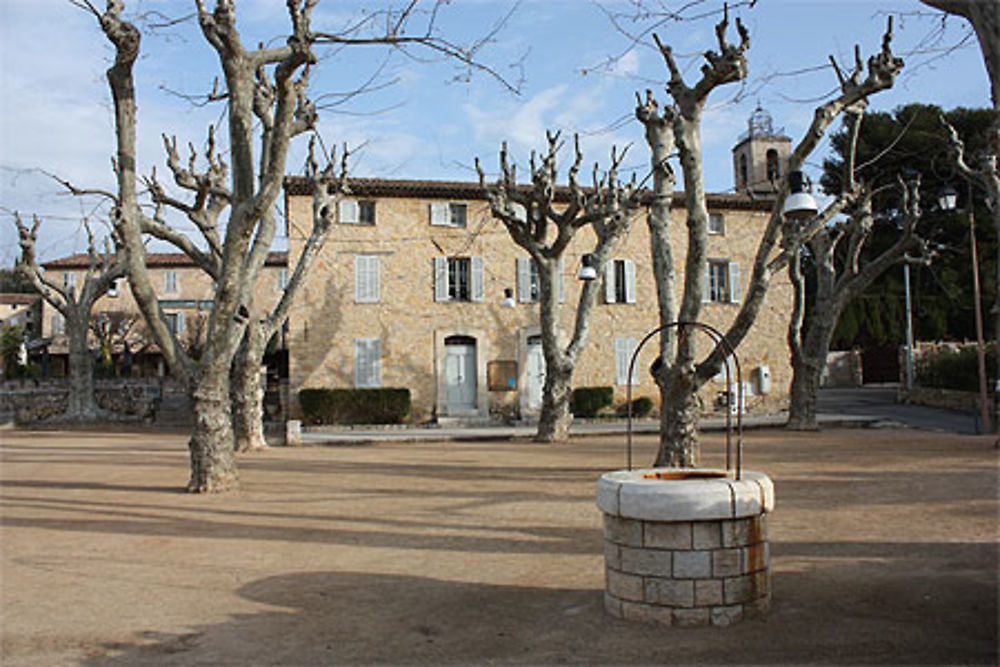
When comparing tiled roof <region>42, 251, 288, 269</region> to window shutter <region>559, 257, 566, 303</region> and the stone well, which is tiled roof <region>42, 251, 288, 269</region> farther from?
the stone well

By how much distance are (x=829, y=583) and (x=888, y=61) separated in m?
7.43

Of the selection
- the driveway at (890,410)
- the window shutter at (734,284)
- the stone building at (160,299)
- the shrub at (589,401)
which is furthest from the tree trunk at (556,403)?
the stone building at (160,299)

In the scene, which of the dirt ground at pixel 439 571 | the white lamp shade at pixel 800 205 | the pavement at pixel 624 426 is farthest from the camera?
the pavement at pixel 624 426

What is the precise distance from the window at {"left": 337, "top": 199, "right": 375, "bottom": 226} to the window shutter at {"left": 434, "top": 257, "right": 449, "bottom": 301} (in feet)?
6.89

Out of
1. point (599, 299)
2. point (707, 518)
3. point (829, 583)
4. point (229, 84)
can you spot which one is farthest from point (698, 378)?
point (599, 299)

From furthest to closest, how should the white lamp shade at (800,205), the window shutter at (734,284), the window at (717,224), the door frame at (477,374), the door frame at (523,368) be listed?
the window at (717,224) < the window shutter at (734,284) < the door frame at (523,368) < the door frame at (477,374) < the white lamp shade at (800,205)

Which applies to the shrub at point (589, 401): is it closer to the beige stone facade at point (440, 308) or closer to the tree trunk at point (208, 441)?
the beige stone facade at point (440, 308)

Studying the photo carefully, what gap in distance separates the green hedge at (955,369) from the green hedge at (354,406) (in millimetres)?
15219

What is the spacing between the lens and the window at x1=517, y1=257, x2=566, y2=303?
74.3ft

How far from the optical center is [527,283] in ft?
74.6

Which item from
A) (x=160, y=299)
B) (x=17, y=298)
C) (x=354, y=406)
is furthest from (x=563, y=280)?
(x=17, y=298)

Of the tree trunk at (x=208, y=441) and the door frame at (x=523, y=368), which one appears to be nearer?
the tree trunk at (x=208, y=441)

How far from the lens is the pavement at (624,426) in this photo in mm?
17656

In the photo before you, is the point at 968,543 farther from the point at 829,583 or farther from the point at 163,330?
the point at 163,330
